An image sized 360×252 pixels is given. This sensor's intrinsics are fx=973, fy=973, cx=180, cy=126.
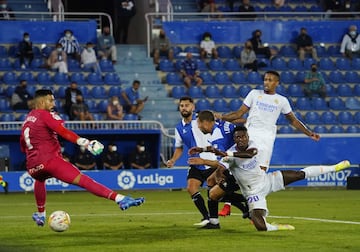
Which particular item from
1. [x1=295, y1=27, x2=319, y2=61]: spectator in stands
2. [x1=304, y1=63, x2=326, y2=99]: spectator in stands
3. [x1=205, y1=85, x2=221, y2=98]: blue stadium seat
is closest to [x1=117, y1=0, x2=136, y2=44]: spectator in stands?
[x1=205, y1=85, x2=221, y2=98]: blue stadium seat

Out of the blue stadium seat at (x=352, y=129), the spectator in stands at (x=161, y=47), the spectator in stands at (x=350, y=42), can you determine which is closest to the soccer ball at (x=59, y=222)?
the blue stadium seat at (x=352, y=129)

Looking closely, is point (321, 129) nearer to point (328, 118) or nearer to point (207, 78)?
point (328, 118)

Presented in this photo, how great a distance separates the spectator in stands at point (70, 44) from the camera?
3534 centimetres

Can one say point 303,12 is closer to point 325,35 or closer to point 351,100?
point 325,35

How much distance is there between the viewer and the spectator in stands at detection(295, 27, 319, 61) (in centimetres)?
3781

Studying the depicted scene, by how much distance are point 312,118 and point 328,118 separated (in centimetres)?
68

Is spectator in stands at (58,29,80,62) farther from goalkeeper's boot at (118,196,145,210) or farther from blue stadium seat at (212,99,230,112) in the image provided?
goalkeeper's boot at (118,196,145,210)

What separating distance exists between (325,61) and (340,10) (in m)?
3.25

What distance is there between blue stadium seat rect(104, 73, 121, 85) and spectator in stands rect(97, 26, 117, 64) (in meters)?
1.09

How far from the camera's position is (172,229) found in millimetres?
15344

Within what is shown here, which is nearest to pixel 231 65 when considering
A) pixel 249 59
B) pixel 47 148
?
pixel 249 59

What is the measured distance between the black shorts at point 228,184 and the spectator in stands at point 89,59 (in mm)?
20421

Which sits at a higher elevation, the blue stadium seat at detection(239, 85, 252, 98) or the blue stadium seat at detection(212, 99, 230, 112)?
the blue stadium seat at detection(239, 85, 252, 98)

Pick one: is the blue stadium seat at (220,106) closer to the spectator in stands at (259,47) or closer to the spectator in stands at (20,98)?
the spectator in stands at (259,47)
